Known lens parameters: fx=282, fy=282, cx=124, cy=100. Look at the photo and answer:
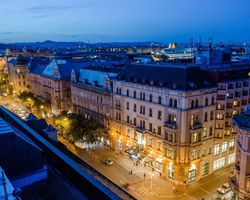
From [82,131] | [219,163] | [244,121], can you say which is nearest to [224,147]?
[219,163]

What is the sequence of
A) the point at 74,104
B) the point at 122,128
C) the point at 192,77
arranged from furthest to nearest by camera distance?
the point at 74,104, the point at 122,128, the point at 192,77

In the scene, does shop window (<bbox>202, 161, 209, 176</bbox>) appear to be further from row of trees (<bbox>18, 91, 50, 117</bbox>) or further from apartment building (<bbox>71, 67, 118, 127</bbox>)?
row of trees (<bbox>18, 91, 50, 117</bbox>)

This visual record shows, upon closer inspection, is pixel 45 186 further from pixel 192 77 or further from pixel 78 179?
pixel 192 77

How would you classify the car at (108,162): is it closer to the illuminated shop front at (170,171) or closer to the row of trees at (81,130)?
the row of trees at (81,130)

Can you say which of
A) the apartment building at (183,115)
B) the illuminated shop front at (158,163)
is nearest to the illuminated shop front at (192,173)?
the apartment building at (183,115)

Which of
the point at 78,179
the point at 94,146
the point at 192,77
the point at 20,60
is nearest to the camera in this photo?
the point at 78,179

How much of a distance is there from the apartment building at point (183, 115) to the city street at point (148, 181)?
2.14 m

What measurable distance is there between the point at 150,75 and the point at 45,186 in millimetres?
55375

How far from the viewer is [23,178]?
21922 millimetres

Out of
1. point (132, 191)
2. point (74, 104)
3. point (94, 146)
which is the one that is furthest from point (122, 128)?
point (74, 104)

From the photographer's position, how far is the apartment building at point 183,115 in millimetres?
64812

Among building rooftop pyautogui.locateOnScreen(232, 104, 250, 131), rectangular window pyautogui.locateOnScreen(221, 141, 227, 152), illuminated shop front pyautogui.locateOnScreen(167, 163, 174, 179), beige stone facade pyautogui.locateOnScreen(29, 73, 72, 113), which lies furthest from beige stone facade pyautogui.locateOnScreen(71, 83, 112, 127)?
building rooftop pyautogui.locateOnScreen(232, 104, 250, 131)

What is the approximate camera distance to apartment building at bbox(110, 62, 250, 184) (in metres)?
64.8

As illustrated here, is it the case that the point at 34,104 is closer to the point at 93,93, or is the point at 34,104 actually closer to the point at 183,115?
the point at 93,93
